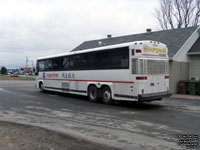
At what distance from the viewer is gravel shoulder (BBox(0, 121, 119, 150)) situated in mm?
4812

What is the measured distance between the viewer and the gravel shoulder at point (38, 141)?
4812 mm

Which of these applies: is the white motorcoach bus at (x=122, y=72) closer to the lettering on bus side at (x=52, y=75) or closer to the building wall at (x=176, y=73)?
the lettering on bus side at (x=52, y=75)

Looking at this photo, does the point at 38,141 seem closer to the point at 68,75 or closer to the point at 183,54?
the point at 68,75

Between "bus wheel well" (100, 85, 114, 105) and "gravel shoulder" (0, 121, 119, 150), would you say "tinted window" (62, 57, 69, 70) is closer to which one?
"bus wheel well" (100, 85, 114, 105)

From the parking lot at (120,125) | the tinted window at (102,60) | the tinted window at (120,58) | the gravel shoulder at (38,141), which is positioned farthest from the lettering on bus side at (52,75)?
the gravel shoulder at (38,141)

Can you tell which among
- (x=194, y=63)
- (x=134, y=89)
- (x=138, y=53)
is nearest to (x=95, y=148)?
(x=134, y=89)

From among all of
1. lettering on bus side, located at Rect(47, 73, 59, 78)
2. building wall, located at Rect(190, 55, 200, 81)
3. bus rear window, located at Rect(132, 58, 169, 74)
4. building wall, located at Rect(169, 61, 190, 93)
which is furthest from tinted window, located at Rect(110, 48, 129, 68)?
building wall, located at Rect(190, 55, 200, 81)

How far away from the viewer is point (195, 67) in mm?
17250

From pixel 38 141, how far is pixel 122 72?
6156 mm

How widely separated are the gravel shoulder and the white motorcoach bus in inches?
197

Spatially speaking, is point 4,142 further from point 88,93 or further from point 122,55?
point 88,93

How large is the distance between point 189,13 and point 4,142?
35394 mm

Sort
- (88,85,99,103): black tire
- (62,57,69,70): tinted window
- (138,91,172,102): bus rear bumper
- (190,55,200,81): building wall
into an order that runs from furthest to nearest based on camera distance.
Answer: (190,55,200,81): building wall, (62,57,69,70): tinted window, (88,85,99,103): black tire, (138,91,172,102): bus rear bumper

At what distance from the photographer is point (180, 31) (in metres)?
19.0
